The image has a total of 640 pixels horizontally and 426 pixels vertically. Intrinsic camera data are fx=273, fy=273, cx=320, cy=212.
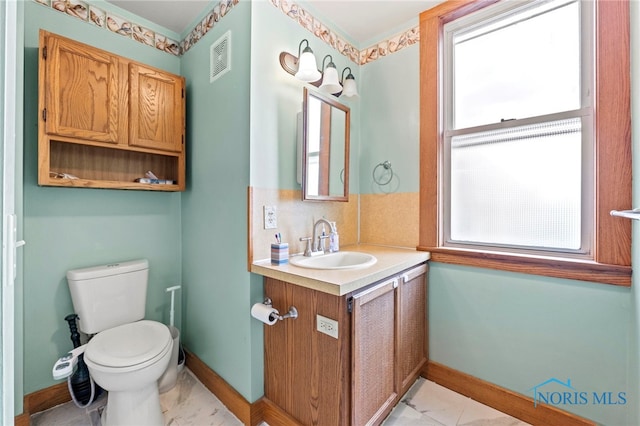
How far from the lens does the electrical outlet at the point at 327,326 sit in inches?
47.1

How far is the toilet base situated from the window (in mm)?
1863

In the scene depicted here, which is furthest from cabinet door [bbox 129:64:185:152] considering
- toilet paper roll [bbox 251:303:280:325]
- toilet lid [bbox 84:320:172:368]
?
toilet paper roll [bbox 251:303:280:325]

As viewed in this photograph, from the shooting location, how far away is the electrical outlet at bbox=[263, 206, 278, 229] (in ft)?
5.13

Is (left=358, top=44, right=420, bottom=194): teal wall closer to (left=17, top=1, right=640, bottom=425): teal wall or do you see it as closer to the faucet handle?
(left=17, top=1, right=640, bottom=425): teal wall

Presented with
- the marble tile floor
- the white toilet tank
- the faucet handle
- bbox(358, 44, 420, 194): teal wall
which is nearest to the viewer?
the marble tile floor

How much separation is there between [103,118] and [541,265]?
2.62m

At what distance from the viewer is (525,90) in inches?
63.3

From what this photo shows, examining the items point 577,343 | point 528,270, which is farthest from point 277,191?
point 577,343

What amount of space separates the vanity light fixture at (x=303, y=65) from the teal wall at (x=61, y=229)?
1.06 m

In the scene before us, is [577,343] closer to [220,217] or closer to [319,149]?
[319,149]

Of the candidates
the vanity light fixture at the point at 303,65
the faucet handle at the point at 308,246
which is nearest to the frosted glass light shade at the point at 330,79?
the vanity light fixture at the point at 303,65

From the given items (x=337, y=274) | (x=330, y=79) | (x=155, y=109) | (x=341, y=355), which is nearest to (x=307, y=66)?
(x=330, y=79)

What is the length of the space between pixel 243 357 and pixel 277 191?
0.97m
